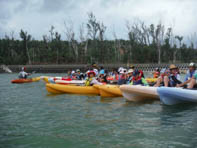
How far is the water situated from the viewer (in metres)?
5.02

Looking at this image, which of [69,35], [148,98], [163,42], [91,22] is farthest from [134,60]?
[148,98]

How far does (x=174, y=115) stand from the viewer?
22.8ft

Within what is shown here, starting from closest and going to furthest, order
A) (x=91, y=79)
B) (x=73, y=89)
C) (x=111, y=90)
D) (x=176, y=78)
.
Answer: (x=176, y=78) → (x=111, y=90) → (x=91, y=79) → (x=73, y=89)

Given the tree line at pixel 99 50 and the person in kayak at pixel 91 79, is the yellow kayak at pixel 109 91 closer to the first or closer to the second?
the person in kayak at pixel 91 79

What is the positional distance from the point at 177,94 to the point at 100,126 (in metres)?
2.76

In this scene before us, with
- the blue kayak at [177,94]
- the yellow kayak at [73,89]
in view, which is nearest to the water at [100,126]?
the blue kayak at [177,94]

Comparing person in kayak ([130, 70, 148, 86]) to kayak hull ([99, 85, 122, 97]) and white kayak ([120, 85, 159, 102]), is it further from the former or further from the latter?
kayak hull ([99, 85, 122, 97])

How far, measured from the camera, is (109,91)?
10312 millimetres

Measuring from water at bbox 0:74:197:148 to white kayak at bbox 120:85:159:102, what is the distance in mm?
326

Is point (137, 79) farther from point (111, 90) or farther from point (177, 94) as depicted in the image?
point (177, 94)

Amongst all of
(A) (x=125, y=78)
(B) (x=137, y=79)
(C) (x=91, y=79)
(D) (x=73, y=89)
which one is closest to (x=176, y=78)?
(B) (x=137, y=79)

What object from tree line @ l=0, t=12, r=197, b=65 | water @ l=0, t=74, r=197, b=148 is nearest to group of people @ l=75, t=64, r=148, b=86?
→ water @ l=0, t=74, r=197, b=148

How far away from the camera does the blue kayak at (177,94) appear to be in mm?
7516

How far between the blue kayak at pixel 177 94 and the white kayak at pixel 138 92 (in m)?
0.40
